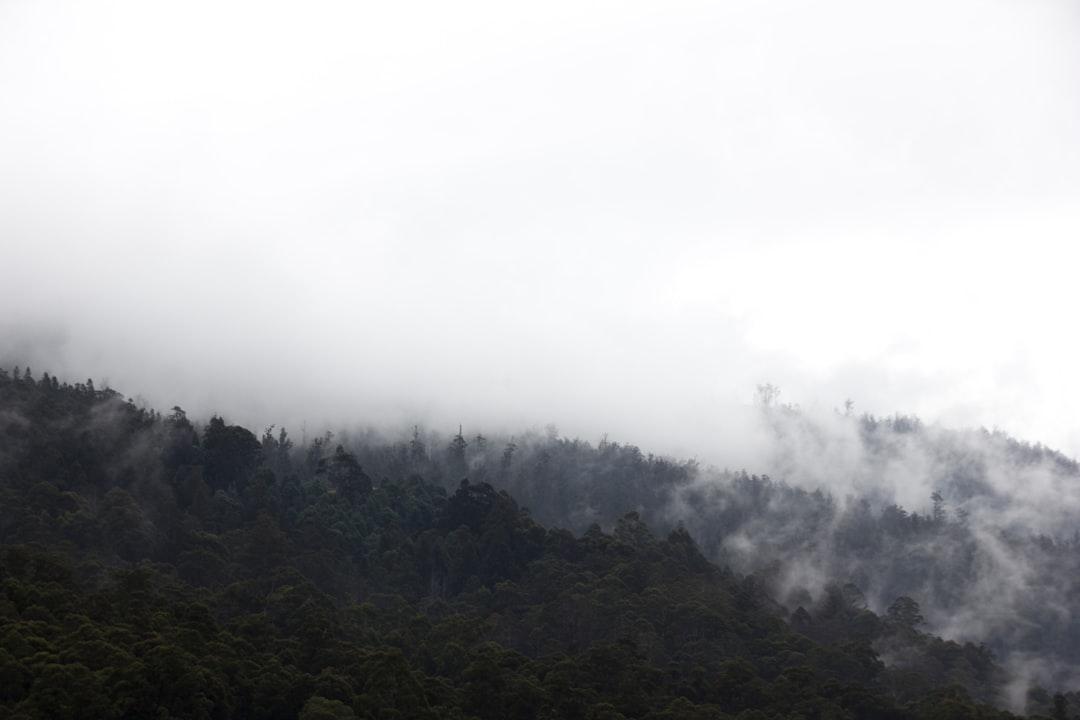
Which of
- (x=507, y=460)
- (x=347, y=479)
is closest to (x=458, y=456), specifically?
(x=507, y=460)

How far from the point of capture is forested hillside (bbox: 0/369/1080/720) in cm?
6469

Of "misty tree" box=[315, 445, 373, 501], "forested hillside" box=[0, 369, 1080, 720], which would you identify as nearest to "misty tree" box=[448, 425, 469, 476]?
"forested hillside" box=[0, 369, 1080, 720]

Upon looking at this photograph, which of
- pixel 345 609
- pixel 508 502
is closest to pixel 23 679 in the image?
pixel 345 609

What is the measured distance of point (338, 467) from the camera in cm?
12356

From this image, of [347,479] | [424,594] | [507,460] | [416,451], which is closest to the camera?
[424,594]

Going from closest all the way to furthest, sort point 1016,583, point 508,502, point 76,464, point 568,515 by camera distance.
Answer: point 76,464 → point 508,502 → point 1016,583 → point 568,515

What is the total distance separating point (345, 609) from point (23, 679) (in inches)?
1382

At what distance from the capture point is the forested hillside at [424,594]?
64688 mm

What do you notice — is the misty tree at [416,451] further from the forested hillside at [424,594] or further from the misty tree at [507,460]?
the misty tree at [507,460]

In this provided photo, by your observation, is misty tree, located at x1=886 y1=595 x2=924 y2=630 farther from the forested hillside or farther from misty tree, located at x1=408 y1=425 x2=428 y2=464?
misty tree, located at x1=408 y1=425 x2=428 y2=464

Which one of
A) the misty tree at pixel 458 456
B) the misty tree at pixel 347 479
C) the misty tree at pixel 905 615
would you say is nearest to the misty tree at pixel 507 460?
the misty tree at pixel 458 456

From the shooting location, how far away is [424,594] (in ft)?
348

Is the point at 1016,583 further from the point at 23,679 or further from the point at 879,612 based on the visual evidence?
the point at 23,679

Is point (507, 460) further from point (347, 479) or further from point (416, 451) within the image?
point (347, 479)
